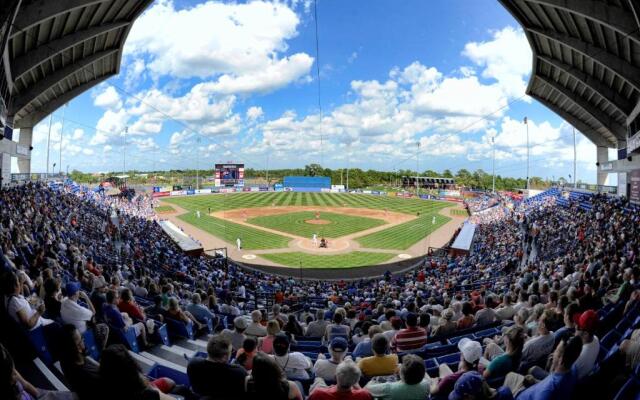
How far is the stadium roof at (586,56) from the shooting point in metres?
16.8

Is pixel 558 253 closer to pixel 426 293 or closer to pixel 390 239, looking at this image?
pixel 426 293

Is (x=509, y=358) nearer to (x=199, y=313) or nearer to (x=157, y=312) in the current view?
(x=199, y=313)

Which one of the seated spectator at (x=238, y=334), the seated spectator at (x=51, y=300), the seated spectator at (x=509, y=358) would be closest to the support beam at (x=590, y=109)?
the seated spectator at (x=509, y=358)

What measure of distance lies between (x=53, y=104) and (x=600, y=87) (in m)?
47.9

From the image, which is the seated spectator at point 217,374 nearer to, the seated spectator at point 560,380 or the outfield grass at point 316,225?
the seated spectator at point 560,380

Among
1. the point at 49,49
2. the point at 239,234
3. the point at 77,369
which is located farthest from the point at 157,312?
the point at 239,234

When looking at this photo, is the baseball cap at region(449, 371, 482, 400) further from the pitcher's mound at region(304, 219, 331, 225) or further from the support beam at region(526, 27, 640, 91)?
the pitcher's mound at region(304, 219, 331, 225)

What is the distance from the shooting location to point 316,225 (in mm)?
46312

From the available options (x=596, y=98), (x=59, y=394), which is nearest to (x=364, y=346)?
(x=59, y=394)

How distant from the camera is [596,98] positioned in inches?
1216

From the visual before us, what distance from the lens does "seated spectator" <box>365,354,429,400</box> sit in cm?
347

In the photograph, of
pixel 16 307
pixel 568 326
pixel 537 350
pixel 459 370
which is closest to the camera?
pixel 459 370

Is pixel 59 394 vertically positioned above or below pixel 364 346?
above

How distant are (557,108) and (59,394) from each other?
45411 millimetres
